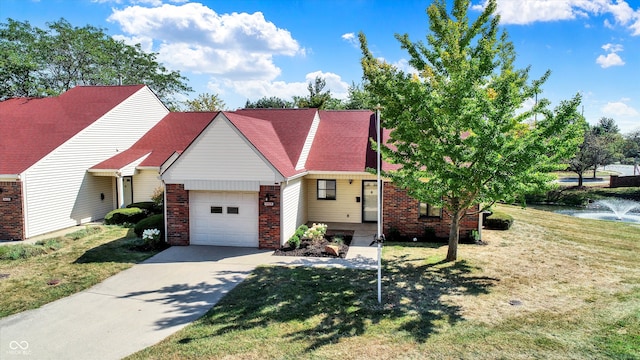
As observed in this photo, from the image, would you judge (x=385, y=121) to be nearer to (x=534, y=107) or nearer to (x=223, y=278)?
(x=534, y=107)

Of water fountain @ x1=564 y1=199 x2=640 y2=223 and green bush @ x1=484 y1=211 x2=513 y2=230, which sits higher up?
green bush @ x1=484 y1=211 x2=513 y2=230

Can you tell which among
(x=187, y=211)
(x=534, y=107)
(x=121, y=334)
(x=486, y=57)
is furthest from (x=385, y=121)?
(x=121, y=334)

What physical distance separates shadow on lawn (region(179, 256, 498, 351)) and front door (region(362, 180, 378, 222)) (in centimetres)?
652

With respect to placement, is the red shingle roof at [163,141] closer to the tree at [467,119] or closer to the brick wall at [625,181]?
the tree at [467,119]

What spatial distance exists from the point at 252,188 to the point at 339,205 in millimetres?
6090

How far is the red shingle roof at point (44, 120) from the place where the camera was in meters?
16.1

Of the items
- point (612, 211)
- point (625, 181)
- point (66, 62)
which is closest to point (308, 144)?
point (612, 211)

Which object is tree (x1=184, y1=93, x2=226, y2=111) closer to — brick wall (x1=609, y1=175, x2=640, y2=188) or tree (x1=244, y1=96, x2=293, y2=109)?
tree (x1=244, y1=96, x2=293, y2=109)

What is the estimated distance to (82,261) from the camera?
12094mm

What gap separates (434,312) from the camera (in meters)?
8.32

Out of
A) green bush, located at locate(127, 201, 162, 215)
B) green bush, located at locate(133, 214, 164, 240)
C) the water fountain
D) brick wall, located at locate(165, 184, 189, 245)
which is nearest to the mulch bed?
brick wall, located at locate(165, 184, 189, 245)

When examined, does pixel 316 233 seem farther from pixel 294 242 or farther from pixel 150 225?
pixel 150 225

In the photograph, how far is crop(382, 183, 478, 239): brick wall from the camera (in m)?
15.3

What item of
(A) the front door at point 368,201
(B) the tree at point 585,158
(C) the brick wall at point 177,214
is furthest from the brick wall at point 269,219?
(B) the tree at point 585,158
